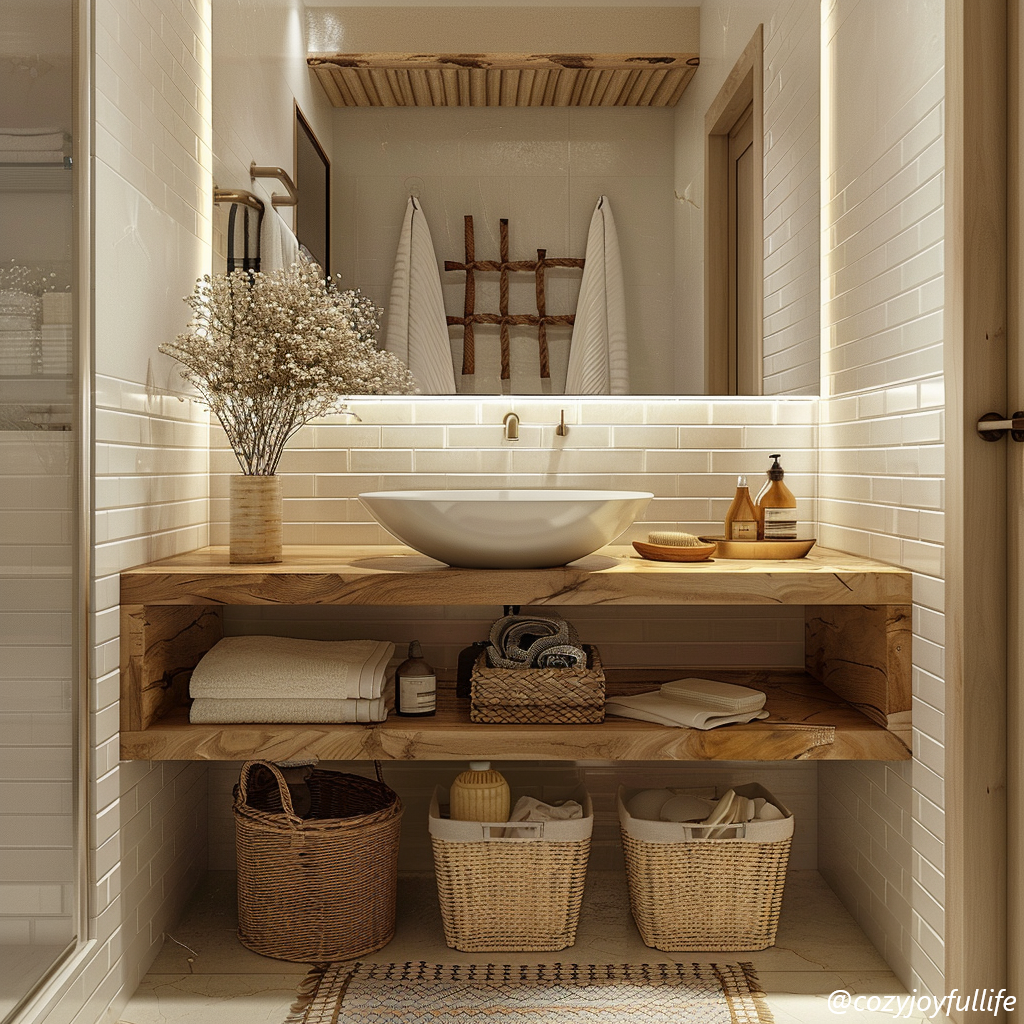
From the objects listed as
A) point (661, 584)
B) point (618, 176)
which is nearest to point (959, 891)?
point (661, 584)

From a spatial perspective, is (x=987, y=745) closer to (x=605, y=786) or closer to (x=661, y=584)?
(x=661, y=584)

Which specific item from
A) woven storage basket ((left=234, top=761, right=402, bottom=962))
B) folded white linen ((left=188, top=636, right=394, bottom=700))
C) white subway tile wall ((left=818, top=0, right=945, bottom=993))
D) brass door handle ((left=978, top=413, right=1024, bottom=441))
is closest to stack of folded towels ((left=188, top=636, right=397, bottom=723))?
folded white linen ((left=188, top=636, right=394, bottom=700))

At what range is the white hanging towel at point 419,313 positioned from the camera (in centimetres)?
227

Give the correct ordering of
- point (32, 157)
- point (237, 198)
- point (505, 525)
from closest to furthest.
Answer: point (32, 157) → point (505, 525) → point (237, 198)

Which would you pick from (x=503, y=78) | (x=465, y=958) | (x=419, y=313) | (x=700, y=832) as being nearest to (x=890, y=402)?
(x=700, y=832)

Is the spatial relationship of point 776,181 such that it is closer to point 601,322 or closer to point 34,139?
point 601,322

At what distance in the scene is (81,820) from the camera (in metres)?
1.59

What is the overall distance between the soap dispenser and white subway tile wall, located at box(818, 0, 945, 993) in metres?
0.79

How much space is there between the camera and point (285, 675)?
72.3 inches

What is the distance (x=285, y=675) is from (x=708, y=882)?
3.15 ft

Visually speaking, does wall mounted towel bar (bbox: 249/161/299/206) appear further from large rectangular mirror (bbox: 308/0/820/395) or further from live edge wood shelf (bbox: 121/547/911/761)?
live edge wood shelf (bbox: 121/547/911/761)

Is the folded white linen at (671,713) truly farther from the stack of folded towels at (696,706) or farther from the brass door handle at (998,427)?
the brass door handle at (998,427)

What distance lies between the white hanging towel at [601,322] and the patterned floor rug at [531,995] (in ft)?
4.22

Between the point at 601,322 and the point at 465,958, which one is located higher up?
the point at 601,322
